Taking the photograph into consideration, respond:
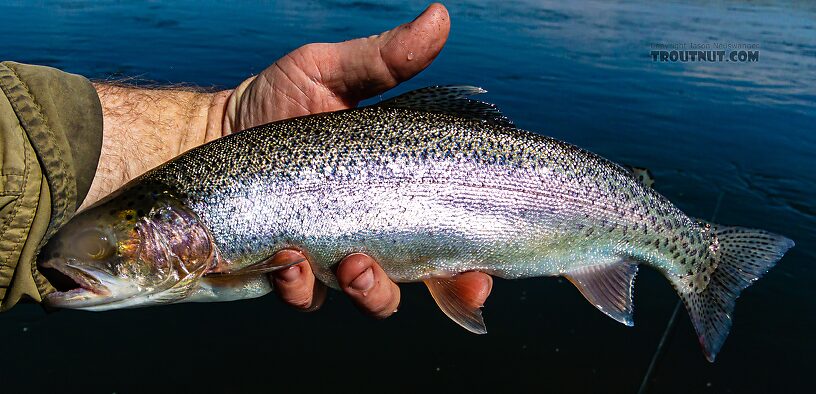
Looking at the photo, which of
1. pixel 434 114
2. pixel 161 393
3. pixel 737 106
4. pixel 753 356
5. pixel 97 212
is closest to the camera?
pixel 97 212

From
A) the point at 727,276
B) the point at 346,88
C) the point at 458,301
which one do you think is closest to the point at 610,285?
the point at 727,276

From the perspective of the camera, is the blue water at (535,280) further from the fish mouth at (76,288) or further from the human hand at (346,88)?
the fish mouth at (76,288)

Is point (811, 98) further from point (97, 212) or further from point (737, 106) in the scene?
point (97, 212)

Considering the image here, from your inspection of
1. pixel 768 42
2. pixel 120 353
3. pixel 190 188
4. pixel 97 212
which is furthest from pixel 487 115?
pixel 768 42

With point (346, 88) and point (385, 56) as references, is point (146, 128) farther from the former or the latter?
point (385, 56)

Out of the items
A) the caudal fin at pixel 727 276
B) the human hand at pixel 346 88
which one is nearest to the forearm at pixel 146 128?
the human hand at pixel 346 88

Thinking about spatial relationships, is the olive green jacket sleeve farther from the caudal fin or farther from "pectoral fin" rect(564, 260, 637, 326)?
the caudal fin
